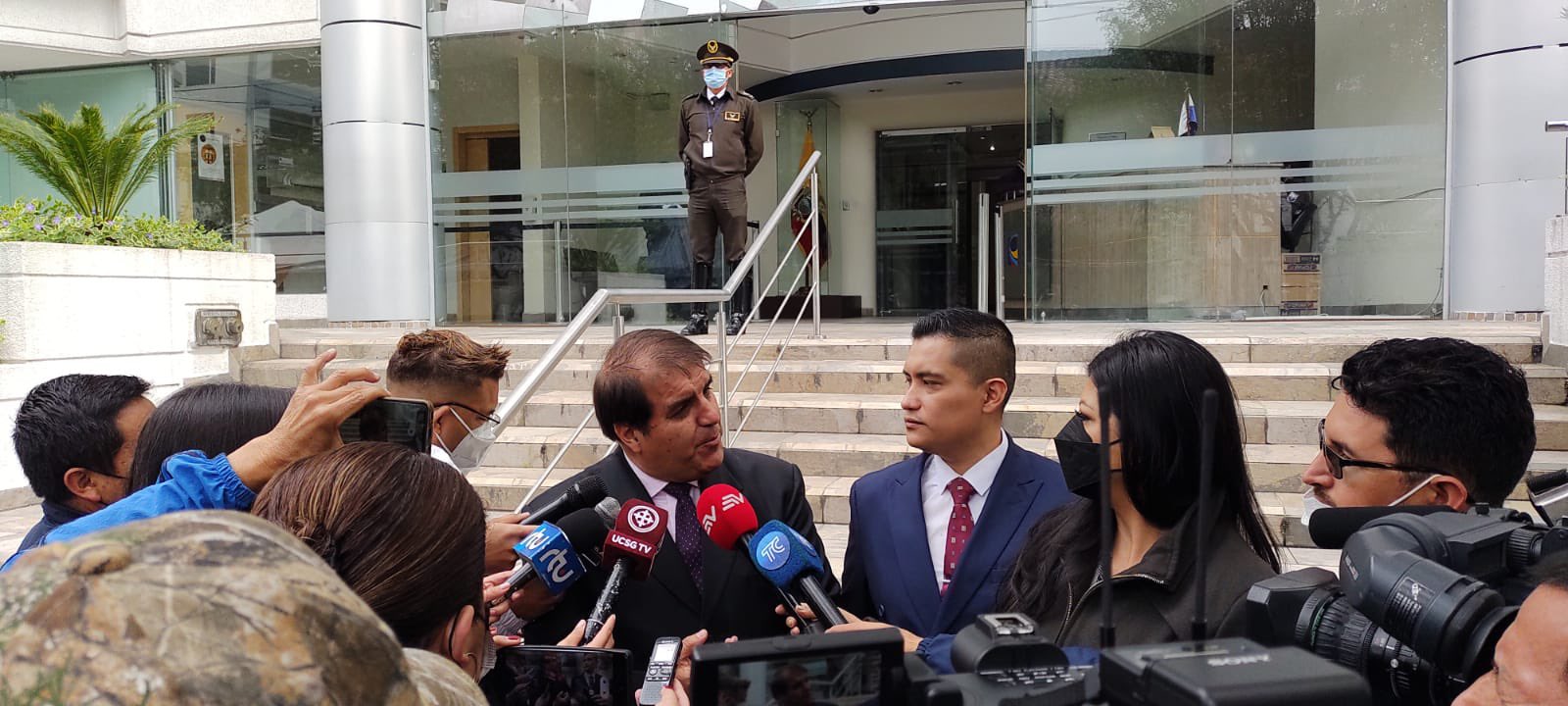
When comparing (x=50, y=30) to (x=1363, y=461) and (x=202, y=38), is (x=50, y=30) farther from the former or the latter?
(x=1363, y=461)

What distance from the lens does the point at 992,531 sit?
7.85 feet

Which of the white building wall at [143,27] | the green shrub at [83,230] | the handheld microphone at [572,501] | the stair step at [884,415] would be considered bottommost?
the stair step at [884,415]

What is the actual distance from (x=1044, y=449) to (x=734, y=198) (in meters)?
3.31

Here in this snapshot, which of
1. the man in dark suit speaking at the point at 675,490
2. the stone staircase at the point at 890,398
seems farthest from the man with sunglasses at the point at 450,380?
the stone staircase at the point at 890,398

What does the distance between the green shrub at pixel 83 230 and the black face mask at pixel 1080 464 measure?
688cm

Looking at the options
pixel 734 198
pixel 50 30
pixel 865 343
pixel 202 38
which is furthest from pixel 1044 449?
pixel 50 30

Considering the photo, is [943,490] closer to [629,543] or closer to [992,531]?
[992,531]

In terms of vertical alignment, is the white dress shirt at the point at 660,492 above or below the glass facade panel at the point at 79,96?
below

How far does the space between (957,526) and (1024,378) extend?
4167mm

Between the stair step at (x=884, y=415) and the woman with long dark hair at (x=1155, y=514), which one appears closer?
the woman with long dark hair at (x=1155, y=514)

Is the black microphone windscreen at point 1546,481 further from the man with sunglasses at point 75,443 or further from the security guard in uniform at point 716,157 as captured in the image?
the security guard in uniform at point 716,157

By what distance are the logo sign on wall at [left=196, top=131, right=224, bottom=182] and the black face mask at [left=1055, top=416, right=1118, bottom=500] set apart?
1269cm

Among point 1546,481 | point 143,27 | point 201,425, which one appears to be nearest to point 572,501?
point 201,425

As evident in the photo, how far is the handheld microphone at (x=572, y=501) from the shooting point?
198 centimetres
